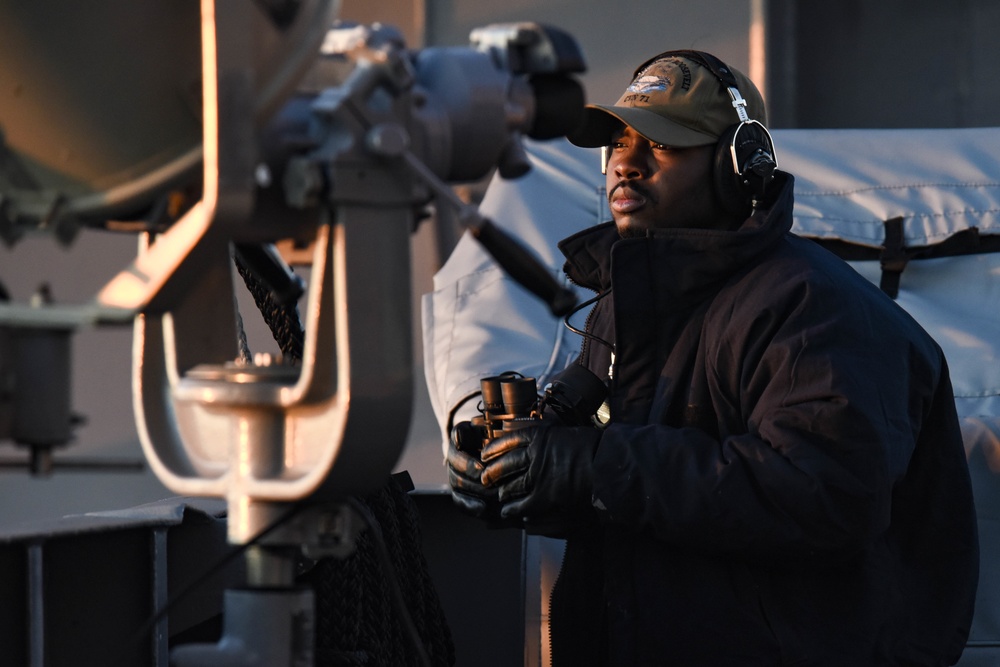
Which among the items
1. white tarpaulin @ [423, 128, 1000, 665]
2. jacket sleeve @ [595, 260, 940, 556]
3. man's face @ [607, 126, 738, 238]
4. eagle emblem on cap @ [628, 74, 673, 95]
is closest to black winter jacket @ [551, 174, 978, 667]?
jacket sleeve @ [595, 260, 940, 556]

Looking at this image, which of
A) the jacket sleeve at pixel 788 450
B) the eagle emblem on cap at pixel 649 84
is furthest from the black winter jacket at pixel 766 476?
the eagle emblem on cap at pixel 649 84

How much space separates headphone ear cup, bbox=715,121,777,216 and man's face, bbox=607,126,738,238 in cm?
4

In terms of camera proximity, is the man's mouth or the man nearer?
the man

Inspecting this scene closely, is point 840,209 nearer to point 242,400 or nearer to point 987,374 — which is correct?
point 987,374

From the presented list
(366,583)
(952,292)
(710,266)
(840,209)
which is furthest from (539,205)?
(366,583)

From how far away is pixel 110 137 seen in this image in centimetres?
102

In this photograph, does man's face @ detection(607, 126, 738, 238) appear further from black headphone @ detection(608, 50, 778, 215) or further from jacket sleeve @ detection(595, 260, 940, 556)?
jacket sleeve @ detection(595, 260, 940, 556)

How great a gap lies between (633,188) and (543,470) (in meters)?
0.52

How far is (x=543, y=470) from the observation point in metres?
1.74

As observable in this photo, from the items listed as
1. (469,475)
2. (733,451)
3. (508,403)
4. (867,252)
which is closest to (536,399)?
(508,403)

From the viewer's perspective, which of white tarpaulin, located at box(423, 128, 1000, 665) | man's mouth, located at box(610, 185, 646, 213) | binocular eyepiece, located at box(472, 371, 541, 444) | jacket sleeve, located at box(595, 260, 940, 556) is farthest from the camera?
white tarpaulin, located at box(423, 128, 1000, 665)

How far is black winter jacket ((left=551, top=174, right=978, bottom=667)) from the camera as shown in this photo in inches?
66.4

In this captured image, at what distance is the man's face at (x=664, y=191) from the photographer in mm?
2020

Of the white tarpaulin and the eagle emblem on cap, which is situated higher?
the eagle emblem on cap
